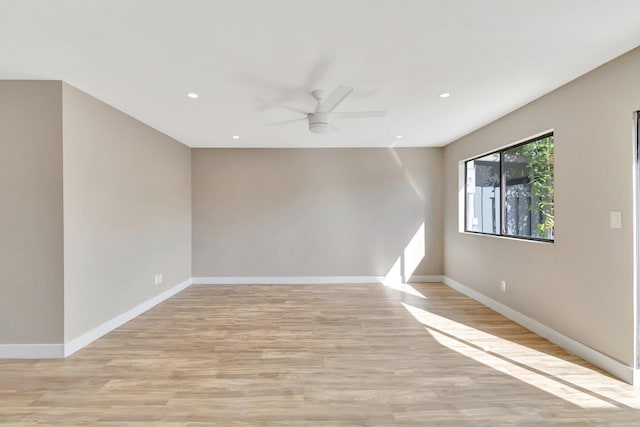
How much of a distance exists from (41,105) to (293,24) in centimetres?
240

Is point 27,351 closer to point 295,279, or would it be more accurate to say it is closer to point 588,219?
point 295,279

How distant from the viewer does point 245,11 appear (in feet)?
5.45

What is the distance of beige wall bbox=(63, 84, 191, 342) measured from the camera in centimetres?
264

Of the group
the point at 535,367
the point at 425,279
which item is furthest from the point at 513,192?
the point at 425,279

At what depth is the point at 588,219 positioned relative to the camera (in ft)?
7.98

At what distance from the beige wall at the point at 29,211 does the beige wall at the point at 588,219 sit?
452 cm

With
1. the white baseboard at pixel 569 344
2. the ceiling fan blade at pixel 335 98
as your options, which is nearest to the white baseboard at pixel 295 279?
the white baseboard at pixel 569 344

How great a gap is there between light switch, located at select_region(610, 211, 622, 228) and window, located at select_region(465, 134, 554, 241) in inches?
26.3

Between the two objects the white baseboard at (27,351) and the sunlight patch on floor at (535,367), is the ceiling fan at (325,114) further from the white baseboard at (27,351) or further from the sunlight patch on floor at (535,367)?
the white baseboard at (27,351)

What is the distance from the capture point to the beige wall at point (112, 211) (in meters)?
2.64

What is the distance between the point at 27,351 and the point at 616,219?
195 inches

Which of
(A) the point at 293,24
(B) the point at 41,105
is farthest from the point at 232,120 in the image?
(A) the point at 293,24

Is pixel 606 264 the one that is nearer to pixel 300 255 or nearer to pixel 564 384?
pixel 564 384

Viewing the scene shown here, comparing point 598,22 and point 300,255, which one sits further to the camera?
point 300,255
